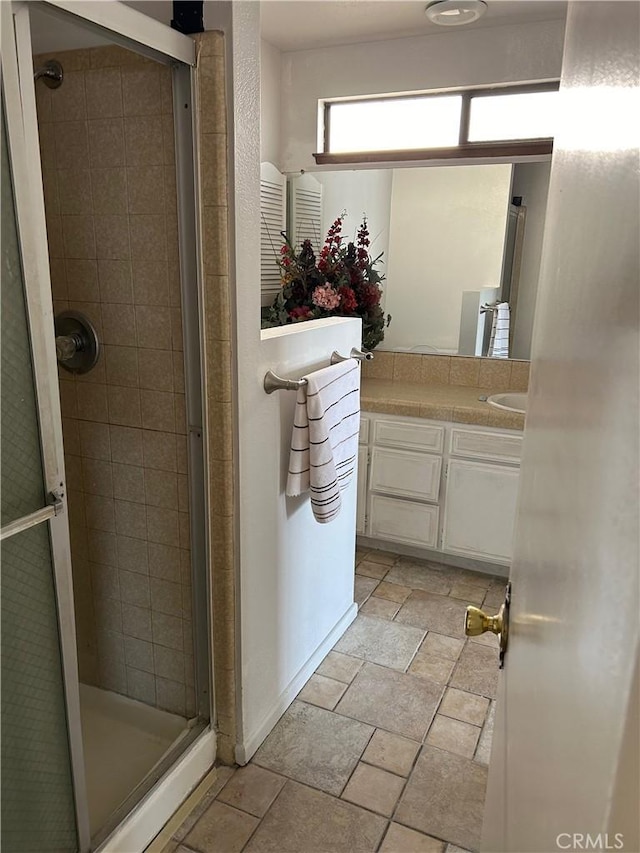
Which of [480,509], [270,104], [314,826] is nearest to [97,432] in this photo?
[314,826]

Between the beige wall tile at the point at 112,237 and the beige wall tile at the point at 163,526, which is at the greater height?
the beige wall tile at the point at 112,237

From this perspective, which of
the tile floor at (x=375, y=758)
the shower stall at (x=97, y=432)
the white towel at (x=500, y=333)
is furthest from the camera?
the white towel at (x=500, y=333)

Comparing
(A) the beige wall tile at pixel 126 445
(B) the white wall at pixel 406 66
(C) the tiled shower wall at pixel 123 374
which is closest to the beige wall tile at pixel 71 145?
(C) the tiled shower wall at pixel 123 374

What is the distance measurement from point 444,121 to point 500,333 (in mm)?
1031

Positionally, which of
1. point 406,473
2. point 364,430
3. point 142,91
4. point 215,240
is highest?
point 142,91

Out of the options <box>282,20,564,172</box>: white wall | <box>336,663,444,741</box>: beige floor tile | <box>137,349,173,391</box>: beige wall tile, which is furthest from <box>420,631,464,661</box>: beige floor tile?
<box>282,20,564,172</box>: white wall

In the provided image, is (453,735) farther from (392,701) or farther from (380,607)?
(380,607)

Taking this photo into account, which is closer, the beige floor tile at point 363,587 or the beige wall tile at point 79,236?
the beige wall tile at point 79,236

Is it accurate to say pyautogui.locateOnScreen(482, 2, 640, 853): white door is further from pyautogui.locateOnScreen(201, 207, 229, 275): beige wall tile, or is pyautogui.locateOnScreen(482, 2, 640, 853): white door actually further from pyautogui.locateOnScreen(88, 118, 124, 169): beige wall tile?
pyautogui.locateOnScreen(88, 118, 124, 169): beige wall tile

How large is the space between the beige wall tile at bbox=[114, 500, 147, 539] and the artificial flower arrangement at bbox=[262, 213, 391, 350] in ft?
4.12

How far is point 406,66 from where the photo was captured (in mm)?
2828

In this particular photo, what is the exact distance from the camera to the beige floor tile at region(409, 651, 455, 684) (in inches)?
89.1

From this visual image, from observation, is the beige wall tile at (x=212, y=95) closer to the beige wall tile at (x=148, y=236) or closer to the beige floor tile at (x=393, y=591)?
the beige wall tile at (x=148, y=236)

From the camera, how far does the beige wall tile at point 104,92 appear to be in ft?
4.97
